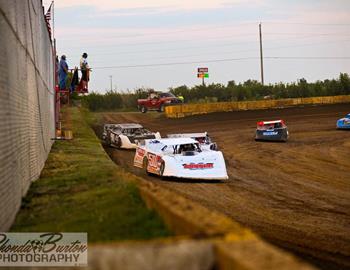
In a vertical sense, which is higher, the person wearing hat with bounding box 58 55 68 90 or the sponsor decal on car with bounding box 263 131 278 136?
the person wearing hat with bounding box 58 55 68 90

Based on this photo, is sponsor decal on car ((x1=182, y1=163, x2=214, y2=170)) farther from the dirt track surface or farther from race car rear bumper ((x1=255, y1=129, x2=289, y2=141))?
race car rear bumper ((x1=255, y1=129, x2=289, y2=141))

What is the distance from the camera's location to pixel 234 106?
46844 mm

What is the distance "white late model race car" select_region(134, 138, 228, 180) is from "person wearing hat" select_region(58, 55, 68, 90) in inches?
300

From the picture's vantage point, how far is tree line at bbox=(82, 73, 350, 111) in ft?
201

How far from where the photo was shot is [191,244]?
12.4 feet

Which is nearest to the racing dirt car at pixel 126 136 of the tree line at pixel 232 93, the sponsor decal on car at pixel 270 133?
the sponsor decal on car at pixel 270 133

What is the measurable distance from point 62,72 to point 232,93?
1711 inches

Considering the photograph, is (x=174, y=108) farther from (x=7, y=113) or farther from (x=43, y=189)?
(x=7, y=113)

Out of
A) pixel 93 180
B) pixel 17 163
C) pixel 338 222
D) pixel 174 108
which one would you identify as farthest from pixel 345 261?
pixel 174 108

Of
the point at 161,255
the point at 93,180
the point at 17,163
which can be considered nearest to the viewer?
the point at 161,255

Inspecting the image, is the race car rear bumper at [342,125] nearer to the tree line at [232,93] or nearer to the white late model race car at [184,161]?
the white late model race car at [184,161]

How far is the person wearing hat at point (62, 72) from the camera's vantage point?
25.4 meters

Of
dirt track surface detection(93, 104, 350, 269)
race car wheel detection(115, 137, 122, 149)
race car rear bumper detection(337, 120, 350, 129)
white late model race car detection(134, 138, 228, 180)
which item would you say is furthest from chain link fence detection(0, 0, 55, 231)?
race car rear bumper detection(337, 120, 350, 129)

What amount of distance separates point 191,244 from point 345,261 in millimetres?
6564
